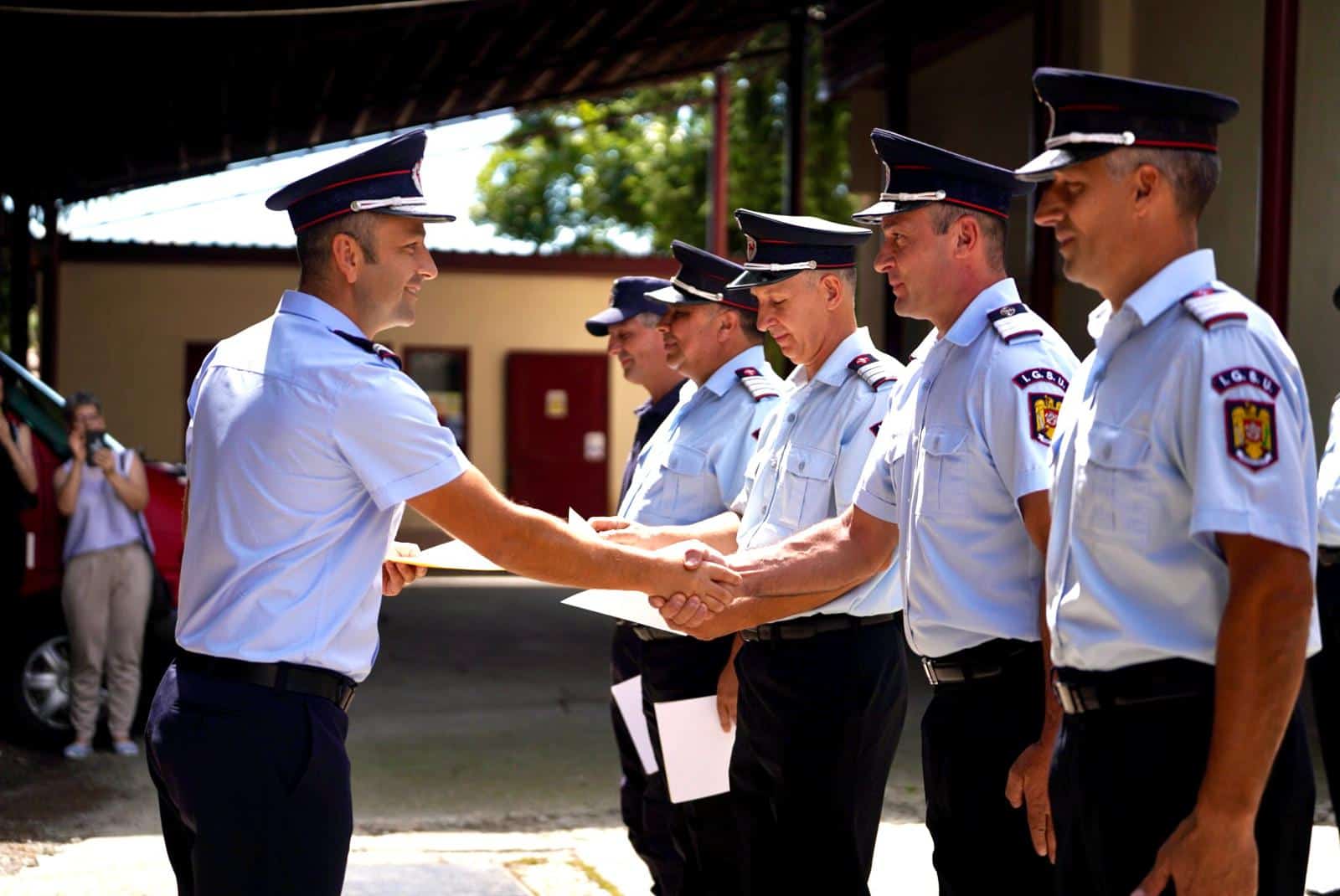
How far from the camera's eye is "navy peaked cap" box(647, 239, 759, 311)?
4.82 m

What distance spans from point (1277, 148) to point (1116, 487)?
517 centimetres

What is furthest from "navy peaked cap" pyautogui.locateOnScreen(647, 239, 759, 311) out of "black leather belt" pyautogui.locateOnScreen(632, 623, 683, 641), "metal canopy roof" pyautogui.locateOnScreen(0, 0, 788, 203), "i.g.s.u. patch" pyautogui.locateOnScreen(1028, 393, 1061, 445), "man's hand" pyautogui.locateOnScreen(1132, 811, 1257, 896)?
"metal canopy roof" pyautogui.locateOnScreen(0, 0, 788, 203)

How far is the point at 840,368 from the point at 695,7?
895 cm

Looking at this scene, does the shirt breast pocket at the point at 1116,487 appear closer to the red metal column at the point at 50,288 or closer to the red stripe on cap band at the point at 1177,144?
the red stripe on cap band at the point at 1177,144

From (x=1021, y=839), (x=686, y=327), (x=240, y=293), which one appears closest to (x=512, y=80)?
(x=240, y=293)

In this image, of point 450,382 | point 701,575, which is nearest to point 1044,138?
point 701,575

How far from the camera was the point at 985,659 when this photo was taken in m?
2.96

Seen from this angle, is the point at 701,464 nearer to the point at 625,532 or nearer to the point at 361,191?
the point at 625,532

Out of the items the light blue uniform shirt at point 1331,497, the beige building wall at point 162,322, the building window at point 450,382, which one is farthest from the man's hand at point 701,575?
the building window at point 450,382

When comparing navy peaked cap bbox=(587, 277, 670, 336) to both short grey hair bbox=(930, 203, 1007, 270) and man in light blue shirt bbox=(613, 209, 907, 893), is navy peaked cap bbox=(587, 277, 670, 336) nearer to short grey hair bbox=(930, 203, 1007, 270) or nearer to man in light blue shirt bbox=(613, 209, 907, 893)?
man in light blue shirt bbox=(613, 209, 907, 893)

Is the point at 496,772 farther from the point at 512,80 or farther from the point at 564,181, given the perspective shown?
the point at 564,181

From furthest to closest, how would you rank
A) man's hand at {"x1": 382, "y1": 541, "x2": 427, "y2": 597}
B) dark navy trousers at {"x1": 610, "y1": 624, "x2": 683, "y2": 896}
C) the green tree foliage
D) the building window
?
the green tree foliage, the building window, dark navy trousers at {"x1": 610, "y1": 624, "x2": 683, "y2": 896}, man's hand at {"x1": 382, "y1": 541, "x2": 427, "y2": 597}

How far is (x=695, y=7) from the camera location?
480 inches

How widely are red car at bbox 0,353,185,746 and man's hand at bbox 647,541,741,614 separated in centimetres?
410
